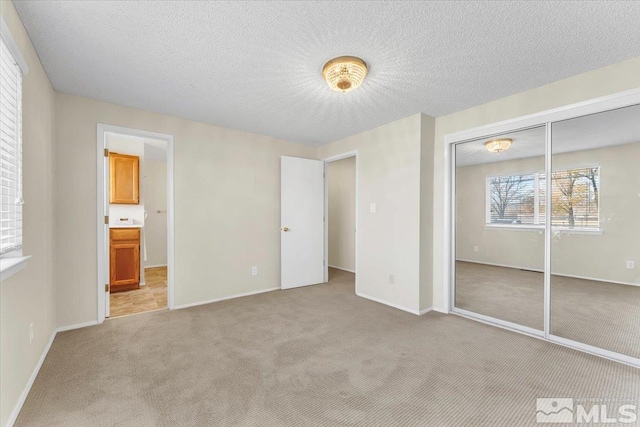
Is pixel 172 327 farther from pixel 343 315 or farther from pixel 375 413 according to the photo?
pixel 375 413

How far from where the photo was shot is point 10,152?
1715mm

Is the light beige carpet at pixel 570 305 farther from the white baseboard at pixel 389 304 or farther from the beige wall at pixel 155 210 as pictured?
the beige wall at pixel 155 210

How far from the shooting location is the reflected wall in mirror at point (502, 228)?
289cm

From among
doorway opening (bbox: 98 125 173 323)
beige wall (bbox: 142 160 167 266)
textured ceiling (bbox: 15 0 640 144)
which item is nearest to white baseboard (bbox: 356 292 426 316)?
textured ceiling (bbox: 15 0 640 144)

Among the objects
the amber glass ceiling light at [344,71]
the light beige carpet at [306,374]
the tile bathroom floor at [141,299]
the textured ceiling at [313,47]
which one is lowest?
the tile bathroom floor at [141,299]

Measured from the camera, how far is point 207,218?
3.86 m

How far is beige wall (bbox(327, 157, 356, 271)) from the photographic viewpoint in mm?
5910

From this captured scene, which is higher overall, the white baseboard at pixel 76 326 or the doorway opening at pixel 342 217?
the doorway opening at pixel 342 217

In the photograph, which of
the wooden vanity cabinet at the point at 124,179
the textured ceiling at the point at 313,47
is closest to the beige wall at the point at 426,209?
the textured ceiling at the point at 313,47

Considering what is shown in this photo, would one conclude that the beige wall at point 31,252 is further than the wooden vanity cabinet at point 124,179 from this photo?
No

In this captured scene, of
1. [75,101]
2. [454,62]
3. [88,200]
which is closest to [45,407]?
[88,200]

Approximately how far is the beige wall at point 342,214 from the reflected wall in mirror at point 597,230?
3.49 metres

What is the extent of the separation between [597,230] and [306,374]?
2.77 meters

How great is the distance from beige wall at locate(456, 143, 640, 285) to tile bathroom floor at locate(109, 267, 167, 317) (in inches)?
156
